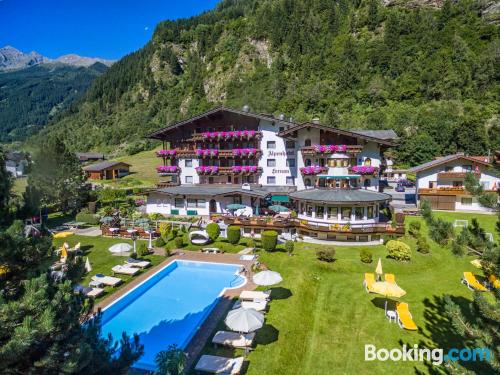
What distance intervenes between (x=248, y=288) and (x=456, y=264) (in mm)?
18926

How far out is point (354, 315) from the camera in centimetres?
1856

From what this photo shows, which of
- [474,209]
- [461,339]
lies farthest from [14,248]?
[474,209]

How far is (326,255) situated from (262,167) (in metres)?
19.1

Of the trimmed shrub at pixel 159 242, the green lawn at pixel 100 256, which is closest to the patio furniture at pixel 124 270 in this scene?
the green lawn at pixel 100 256

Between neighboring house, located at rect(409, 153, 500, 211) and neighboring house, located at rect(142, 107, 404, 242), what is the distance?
790 cm

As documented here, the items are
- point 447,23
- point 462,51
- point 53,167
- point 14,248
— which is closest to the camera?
point 14,248

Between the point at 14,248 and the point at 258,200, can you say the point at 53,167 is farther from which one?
the point at 14,248

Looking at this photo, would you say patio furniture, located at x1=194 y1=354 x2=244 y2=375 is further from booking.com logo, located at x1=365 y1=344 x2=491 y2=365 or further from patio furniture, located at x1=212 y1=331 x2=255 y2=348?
booking.com logo, located at x1=365 y1=344 x2=491 y2=365

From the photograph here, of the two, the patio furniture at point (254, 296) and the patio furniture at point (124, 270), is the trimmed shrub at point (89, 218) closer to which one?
the patio furniture at point (124, 270)

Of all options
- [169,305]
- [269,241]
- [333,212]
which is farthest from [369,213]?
[169,305]

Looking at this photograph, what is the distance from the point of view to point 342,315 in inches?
731

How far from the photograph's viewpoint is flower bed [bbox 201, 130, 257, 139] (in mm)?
41356

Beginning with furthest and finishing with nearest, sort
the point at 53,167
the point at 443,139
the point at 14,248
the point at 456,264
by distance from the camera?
the point at 443,139 → the point at 53,167 → the point at 456,264 → the point at 14,248

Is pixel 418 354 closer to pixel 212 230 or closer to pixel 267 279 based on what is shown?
pixel 267 279
